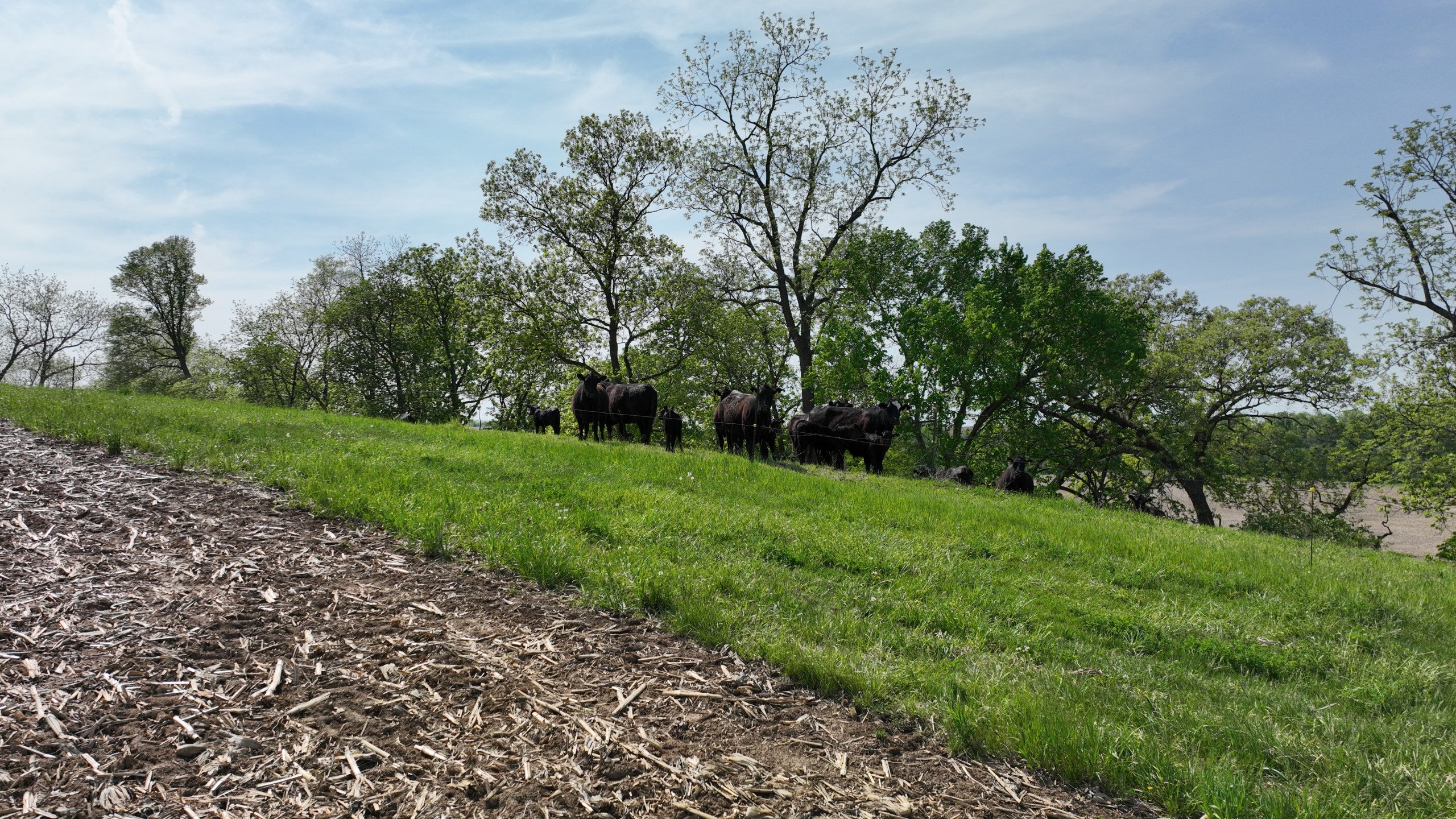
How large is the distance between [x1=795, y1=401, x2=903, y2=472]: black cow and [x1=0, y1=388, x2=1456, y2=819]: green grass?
9170 mm

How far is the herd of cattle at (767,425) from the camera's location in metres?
20.8

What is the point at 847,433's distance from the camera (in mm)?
22625

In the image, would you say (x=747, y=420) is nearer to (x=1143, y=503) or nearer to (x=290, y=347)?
(x=1143, y=503)

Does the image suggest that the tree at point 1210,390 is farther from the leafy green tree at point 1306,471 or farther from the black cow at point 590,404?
the black cow at point 590,404

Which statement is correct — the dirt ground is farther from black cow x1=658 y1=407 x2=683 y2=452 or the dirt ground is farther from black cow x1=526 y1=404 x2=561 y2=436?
black cow x1=526 y1=404 x2=561 y2=436

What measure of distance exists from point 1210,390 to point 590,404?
2616 cm

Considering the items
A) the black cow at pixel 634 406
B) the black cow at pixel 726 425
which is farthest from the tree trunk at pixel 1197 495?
the black cow at pixel 634 406

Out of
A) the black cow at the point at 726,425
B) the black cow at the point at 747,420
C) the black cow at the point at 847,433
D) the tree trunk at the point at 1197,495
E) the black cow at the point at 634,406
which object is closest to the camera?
the black cow at the point at 747,420

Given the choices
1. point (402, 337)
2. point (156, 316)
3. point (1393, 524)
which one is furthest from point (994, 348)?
point (156, 316)

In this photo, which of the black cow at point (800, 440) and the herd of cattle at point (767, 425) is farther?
the black cow at point (800, 440)

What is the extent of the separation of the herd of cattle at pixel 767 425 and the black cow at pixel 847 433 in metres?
0.02

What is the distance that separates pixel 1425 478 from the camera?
23188mm

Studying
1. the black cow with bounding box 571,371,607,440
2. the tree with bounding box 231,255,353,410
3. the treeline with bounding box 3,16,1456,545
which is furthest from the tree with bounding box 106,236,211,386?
the black cow with bounding box 571,371,607,440

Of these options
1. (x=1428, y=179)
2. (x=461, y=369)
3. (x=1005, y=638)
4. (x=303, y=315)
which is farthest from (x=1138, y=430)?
(x=303, y=315)
